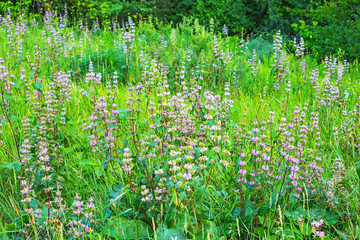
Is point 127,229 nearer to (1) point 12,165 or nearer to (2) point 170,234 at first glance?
(2) point 170,234

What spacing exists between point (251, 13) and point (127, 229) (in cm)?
1218

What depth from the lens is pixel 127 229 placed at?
6.91ft

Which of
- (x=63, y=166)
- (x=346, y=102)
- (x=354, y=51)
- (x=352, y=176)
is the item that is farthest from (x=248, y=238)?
(x=354, y=51)

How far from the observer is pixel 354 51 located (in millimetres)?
6746

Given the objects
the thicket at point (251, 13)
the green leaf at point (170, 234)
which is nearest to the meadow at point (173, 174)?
the green leaf at point (170, 234)

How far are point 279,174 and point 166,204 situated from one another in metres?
0.81

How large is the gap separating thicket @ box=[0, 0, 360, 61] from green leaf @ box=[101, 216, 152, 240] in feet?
21.1

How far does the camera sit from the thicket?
24.2 ft

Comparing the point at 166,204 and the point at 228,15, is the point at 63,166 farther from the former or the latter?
the point at 228,15

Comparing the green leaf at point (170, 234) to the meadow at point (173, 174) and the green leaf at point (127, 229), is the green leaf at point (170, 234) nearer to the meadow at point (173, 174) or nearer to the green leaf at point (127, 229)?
the meadow at point (173, 174)

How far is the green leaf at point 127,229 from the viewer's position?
6.68ft

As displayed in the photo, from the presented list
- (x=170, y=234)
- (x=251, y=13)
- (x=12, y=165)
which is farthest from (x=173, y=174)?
(x=251, y=13)

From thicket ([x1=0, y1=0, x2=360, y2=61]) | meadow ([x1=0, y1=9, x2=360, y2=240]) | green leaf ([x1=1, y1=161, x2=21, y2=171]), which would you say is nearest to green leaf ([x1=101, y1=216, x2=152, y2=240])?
meadow ([x1=0, y1=9, x2=360, y2=240])

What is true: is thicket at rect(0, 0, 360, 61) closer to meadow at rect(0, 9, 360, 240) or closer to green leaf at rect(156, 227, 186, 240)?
meadow at rect(0, 9, 360, 240)
